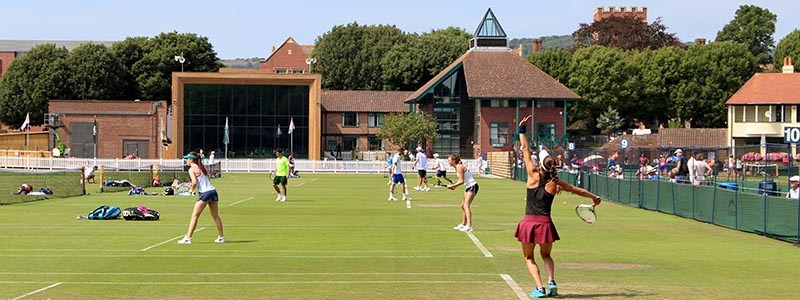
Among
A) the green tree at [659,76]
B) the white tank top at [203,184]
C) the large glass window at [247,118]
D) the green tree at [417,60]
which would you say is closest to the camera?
the white tank top at [203,184]

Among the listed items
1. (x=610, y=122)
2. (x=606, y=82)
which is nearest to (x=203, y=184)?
(x=610, y=122)

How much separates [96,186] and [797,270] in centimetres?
3848

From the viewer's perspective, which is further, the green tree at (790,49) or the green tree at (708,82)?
the green tree at (790,49)

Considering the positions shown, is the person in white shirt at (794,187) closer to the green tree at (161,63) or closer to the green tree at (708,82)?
the green tree at (708,82)

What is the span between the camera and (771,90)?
88.8m

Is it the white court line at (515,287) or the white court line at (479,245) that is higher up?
the white court line at (515,287)

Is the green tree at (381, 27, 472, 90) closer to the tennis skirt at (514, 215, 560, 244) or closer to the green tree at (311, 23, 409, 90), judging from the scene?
the green tree at (311, 23, 409, 90)

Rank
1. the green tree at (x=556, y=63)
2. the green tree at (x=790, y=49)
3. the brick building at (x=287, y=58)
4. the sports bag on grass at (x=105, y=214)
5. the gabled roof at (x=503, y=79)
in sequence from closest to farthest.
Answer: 1. the sports bag on grass at (x=105, y=214)
2. the gabled roof at (x=503, y=79)
3. the green tree at (x=790, y=49)
4. the green tree at (x=556, y=63)
5. the brick building at (x=287, y=58)

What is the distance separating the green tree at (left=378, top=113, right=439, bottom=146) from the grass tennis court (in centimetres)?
6575

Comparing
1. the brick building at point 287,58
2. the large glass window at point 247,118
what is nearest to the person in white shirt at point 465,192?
the large glass window at point 247,118

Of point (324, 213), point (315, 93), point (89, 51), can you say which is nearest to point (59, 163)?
point (315, 93)

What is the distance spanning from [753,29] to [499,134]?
1836 inches

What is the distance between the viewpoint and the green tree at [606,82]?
103 m

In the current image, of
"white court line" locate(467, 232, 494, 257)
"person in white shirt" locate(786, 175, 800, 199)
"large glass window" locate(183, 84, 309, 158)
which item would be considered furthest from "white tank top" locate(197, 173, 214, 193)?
"large glass window" locate(183, 84, 309, 158)
